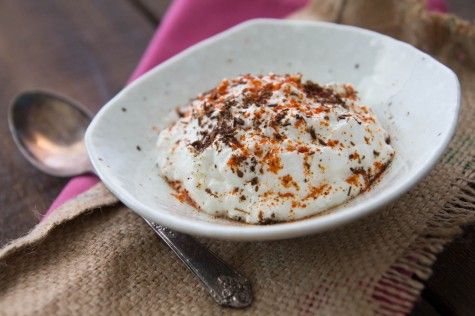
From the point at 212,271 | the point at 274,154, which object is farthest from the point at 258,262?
the point at 274,154

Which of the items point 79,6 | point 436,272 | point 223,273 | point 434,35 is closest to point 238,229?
point 223,273

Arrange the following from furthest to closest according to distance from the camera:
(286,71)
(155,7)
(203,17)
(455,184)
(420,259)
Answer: (155,7) → (203,17) → (286,71) → (455,184) → (420,259)

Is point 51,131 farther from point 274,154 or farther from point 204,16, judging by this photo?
point 274,154

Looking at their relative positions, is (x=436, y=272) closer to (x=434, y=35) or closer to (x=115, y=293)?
(x=115, y=293)

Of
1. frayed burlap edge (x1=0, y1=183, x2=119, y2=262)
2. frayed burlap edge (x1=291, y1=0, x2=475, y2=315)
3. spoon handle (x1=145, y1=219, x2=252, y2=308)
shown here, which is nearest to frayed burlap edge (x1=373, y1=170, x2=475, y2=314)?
frayed burlap edge (x1=291, y1=0, x2=475, y2=315)

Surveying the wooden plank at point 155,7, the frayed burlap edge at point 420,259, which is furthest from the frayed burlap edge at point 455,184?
the wooden plank at point 155,7

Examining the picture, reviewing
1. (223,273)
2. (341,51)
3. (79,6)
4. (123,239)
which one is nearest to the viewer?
(223,273)
